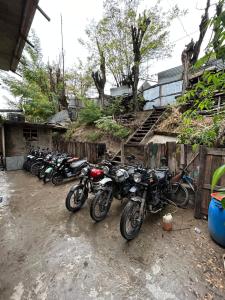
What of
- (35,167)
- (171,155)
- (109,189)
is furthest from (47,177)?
(171,155)

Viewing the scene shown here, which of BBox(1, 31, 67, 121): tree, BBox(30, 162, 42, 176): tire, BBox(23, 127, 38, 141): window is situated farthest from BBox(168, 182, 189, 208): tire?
BBox(1, 31, 67, 121): tree

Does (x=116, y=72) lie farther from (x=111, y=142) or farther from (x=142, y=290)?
(x=142, y=290)

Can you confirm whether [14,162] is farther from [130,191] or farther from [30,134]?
[130,191]

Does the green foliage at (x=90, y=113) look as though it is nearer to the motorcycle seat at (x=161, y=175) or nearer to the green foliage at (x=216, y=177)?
the motorcycle seat at (x=161, y=175)

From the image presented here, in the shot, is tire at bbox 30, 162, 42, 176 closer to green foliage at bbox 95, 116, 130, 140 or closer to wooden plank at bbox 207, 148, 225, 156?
green foliage at bbox 95, 116, 130, 140

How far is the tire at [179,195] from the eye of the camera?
140 inches

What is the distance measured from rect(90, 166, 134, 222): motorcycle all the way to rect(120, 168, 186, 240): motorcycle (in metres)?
0.32

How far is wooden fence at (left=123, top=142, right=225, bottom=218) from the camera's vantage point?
2.97m

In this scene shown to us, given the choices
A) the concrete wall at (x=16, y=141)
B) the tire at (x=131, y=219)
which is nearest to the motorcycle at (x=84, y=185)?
the tire at (x=131, y=219)

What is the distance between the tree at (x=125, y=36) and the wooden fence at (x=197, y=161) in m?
5.22

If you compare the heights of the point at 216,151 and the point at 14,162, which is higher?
the point at 216,151

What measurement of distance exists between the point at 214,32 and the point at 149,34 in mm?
12026

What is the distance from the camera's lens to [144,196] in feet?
9.43

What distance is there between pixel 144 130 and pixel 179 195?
12.5ft
